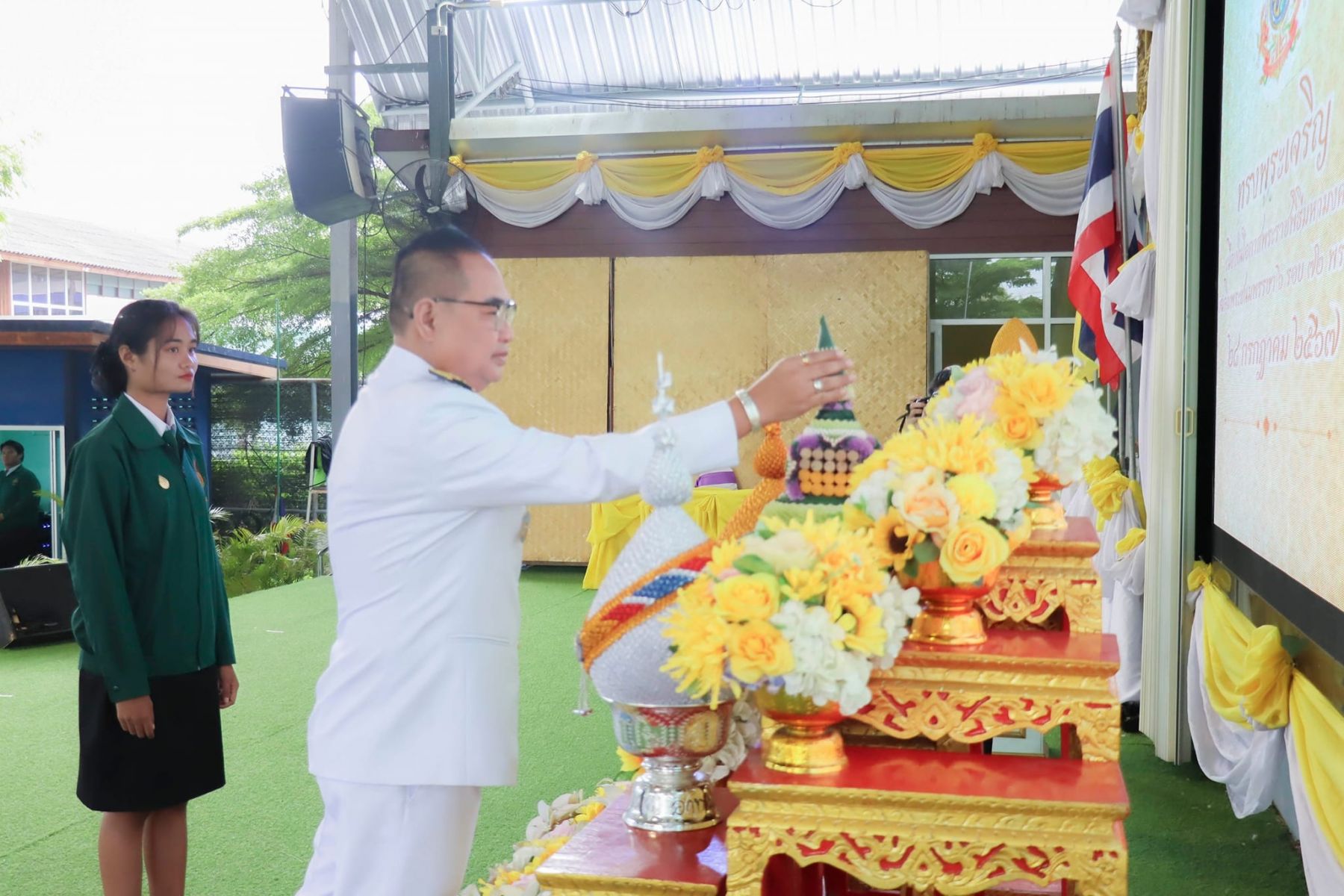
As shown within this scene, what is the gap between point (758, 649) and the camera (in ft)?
4.55

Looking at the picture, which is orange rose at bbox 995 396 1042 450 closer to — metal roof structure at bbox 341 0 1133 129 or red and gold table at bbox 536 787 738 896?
red and gold table at bbox 536 787 738 896

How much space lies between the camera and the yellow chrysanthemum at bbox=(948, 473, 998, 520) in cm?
170

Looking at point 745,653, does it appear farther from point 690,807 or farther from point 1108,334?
point 1108,334

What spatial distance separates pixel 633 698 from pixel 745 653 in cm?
24

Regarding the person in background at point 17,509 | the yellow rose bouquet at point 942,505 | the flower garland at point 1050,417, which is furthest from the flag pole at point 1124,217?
the person in background at point 17,509

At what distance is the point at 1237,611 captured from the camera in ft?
11.2

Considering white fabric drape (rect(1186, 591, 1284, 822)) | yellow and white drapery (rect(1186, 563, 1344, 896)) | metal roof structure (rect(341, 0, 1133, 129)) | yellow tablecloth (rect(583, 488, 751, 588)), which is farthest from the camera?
metal roof structure (rect(341, 0, 1133, 129))

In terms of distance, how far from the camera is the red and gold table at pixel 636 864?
1492mm

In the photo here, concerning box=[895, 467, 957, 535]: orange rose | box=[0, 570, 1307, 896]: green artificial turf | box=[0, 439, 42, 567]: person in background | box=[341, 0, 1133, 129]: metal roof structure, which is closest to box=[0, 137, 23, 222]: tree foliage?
box=[341, 0, 1133, 129]: metal roof structure

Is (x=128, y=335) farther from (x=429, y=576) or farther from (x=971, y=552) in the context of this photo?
(x=971, y=552)

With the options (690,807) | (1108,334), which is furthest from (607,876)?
(1108,334)

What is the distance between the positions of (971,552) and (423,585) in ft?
2.71

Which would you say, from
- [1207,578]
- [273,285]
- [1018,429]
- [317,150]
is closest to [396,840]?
[1018,429]

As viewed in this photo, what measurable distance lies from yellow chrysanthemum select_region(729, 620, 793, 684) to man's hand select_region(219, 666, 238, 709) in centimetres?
179
